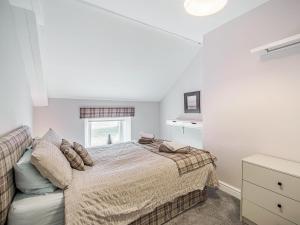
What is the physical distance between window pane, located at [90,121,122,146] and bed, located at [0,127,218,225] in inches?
81.0

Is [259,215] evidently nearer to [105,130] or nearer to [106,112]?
[106,112]

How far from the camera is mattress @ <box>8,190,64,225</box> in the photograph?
1062 mm

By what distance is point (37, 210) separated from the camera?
1.11 m

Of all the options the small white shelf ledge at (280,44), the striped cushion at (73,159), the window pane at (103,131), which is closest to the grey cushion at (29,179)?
the striped cushion at (73,159)

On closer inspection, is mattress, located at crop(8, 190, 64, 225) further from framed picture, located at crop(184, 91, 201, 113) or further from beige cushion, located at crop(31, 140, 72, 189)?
framed picture, located at crop(184, 91, 201, 113)

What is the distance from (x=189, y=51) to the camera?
3408mm

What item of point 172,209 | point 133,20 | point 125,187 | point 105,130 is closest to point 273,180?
point 172,209

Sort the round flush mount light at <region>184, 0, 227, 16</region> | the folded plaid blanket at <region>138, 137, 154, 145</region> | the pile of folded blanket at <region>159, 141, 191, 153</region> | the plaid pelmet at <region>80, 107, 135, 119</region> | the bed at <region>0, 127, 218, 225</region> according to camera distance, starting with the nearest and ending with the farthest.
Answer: the bed at <region>0, 127, 218, 225</region> < the round flush mount light at <region>184, 0, 227, 16</region> < the pile of folded blanket at <region>159, 141, 191, 153</region> < the folded plaid blanket at <region>138, 137, 154, 145</region> < the plaid pelmet at <region>80, 107, 135, 119</region>

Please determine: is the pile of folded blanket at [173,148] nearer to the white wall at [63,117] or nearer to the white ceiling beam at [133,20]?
the white ceiling beam at [133,20]

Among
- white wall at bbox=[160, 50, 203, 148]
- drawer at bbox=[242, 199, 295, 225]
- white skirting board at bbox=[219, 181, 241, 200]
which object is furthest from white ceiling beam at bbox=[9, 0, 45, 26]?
white skirting board at bbox=[219, 181, 241, 200]

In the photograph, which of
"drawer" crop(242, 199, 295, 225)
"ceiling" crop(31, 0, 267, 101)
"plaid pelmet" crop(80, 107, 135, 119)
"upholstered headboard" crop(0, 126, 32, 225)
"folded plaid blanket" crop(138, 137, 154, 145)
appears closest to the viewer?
"upholstered headboard" crop(0, 126, 32, 225)

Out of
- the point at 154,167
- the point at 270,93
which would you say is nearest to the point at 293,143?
the point at 270,93

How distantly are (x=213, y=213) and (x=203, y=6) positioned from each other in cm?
215

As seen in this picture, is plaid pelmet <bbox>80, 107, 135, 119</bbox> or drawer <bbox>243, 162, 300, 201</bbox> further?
plaid pelmet <bbox>80, 107, 135, 119</bbox>
